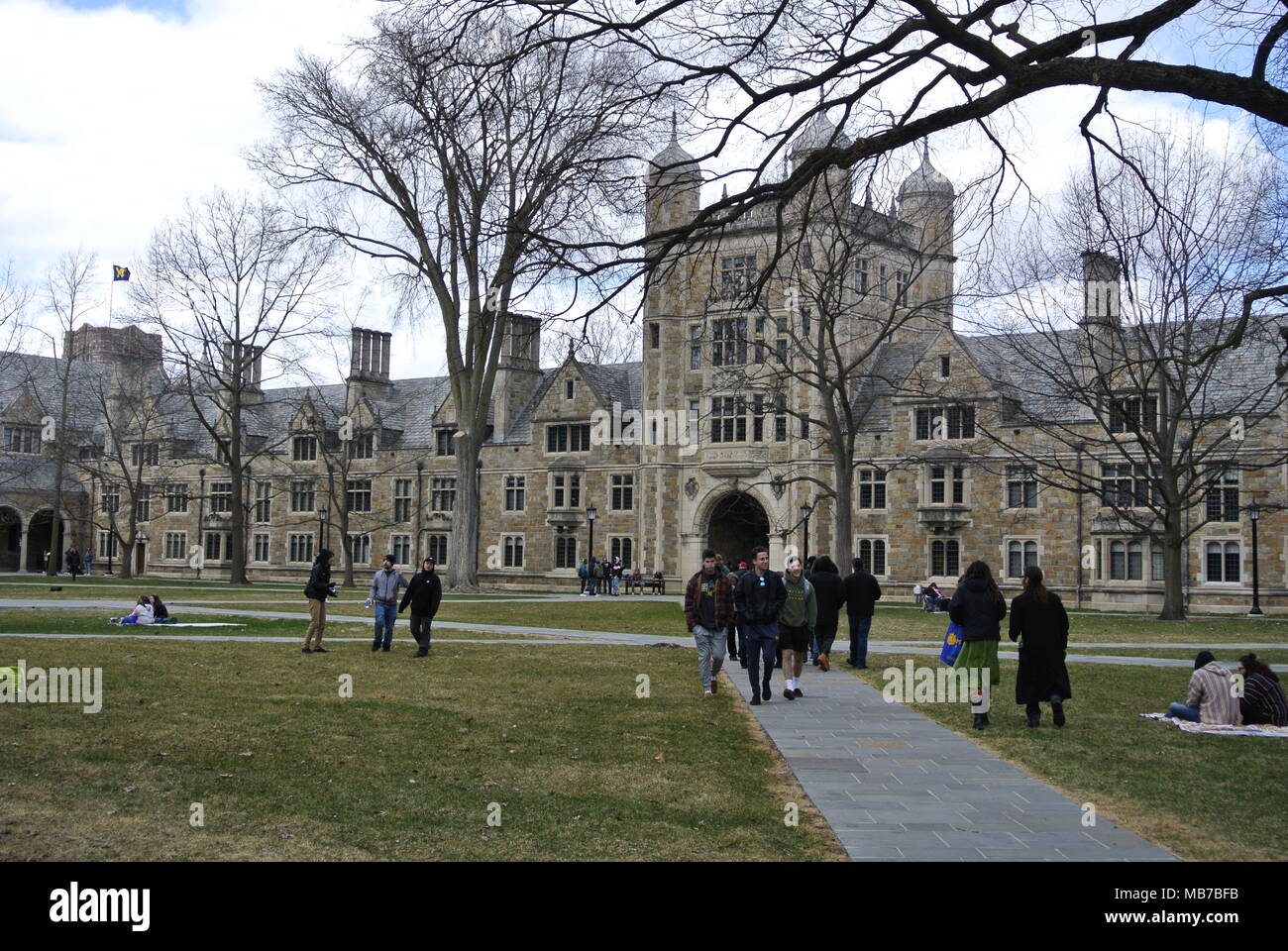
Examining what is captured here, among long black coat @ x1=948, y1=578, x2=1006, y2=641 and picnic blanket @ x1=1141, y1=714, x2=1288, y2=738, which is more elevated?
long black coat @ x1=948, y1=578, x2=1006, y2=641

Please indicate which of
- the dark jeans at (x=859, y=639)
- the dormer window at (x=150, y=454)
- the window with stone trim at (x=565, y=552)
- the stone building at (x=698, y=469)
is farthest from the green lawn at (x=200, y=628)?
the dormer window at (x=150, y=454)

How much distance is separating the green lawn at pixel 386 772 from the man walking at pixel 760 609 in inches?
20.1

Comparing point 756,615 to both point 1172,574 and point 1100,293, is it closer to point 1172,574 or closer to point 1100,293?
point 1100,293

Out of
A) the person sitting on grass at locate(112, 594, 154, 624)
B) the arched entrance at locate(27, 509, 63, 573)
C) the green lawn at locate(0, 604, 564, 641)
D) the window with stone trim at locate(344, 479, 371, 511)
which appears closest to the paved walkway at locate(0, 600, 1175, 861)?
the green lawn at locate(0, 604, 564, 641)

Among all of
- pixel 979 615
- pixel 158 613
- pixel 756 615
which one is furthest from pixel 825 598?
pixel 158 613

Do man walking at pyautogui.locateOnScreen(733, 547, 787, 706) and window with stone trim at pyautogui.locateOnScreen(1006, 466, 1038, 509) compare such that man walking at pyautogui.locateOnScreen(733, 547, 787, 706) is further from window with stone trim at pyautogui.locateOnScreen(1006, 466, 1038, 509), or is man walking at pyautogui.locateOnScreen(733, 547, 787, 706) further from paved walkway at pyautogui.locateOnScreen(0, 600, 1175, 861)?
window with stone trim at pyautogui.locateOnScreen(1006, 466, 1038, 509)

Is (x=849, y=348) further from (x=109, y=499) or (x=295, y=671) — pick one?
(x=109, y=499)

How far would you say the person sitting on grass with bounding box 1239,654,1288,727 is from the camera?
13.3 meters

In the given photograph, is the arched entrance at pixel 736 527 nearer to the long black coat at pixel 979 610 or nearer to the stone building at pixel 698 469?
the stone building at pixel 698 469

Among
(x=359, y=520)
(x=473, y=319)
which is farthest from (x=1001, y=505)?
(x=359, y=520)

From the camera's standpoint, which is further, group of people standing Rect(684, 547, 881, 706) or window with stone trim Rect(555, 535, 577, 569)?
window with stone trim Rect(555, 535, 577, 569)

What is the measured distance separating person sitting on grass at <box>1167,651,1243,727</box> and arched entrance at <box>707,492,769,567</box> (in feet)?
120
